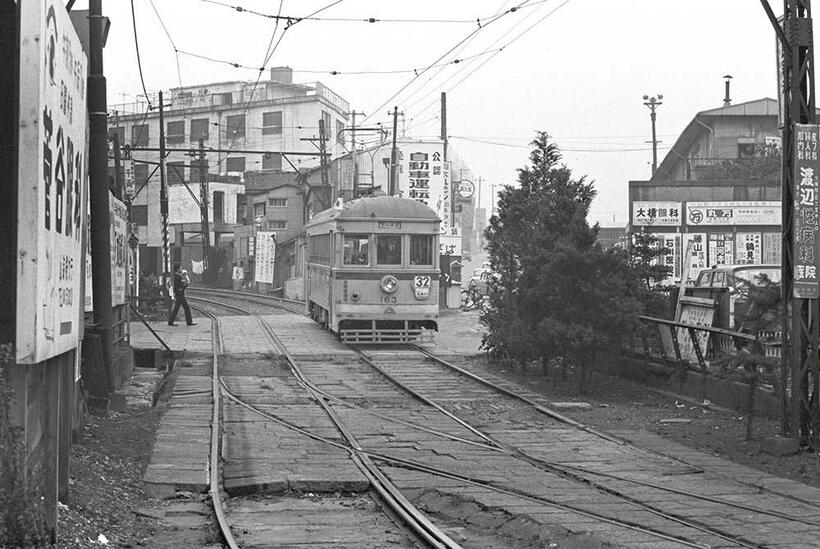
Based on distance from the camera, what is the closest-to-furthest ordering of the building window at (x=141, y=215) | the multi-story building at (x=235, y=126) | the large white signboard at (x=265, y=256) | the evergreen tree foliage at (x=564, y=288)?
the evergreen tree foliage at (x=564, y=288)
the large white signboard at (x=265, y=256)
the multi-story building at (x=235, y=126)
the building window at (x=141, y=215)

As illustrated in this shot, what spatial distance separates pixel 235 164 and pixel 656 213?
47085mm

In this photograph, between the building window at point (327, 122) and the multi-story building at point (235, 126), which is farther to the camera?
the building window at point (327, 122)

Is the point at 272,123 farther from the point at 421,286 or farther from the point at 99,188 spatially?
the point at 99,188

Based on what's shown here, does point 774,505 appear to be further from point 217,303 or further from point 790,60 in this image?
point 217,303

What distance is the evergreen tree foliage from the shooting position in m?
14.7

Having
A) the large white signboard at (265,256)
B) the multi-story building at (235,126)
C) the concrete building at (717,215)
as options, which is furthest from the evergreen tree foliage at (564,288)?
the multi-story building at (235,126)

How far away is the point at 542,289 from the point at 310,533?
330 inches

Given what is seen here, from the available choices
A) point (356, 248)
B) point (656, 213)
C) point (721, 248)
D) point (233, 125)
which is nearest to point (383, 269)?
point (356, 248)

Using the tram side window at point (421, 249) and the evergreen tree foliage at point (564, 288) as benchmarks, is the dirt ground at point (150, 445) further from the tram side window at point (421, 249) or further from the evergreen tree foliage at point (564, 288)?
the tram side window at point (421, 249)

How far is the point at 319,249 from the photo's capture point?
25406mm

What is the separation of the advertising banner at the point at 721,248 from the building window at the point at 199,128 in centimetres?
4348

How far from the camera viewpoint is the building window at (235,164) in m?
76.8

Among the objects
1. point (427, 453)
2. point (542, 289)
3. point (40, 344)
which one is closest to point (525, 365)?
point (542, 289)

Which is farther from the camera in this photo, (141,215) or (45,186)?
(141,215)
